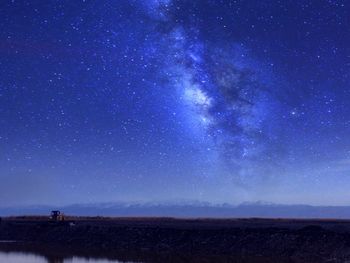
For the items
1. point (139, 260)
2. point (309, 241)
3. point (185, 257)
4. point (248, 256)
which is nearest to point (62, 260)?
point (139, 260)

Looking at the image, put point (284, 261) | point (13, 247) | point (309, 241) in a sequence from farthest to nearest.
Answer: point (13, 247)
point (309, 241)
point (284, 261)

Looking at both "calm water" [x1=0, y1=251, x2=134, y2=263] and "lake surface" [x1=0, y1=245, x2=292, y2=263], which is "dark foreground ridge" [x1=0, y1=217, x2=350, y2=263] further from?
"calm water" [x1=0, y1=251, x2=134, y2=263]

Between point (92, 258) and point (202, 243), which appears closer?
point (92, 258)

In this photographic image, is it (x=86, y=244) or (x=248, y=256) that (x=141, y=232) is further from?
(x=248, y=256)

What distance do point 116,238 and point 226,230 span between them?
1483 cm

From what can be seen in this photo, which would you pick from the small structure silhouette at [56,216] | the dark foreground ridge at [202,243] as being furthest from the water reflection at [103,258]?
the small structure silhouette at [56,216]

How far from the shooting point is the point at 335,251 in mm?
50125

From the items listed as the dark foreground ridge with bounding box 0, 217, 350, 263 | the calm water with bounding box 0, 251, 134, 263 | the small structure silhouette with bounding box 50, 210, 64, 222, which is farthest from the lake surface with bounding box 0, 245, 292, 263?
the small structure silhouette with bounding box 50, 210, 64, 222

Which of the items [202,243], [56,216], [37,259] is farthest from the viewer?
[56,216]

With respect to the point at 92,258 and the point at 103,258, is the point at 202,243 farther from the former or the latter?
the point at 92,258

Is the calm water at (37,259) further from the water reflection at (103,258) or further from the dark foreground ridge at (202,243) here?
the dark foreground ridge at (202,243)

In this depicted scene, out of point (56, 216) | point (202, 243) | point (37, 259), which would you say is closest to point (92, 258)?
point (37, 259)

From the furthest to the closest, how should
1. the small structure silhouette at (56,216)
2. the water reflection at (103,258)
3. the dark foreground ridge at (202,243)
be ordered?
1. the small structure silhouette at (56,216)
2. the dark foreground ridge at (202,243)
3. the water reflection at (103,258)

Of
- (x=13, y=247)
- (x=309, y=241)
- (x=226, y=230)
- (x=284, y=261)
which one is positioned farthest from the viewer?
(x=13, y=247)
